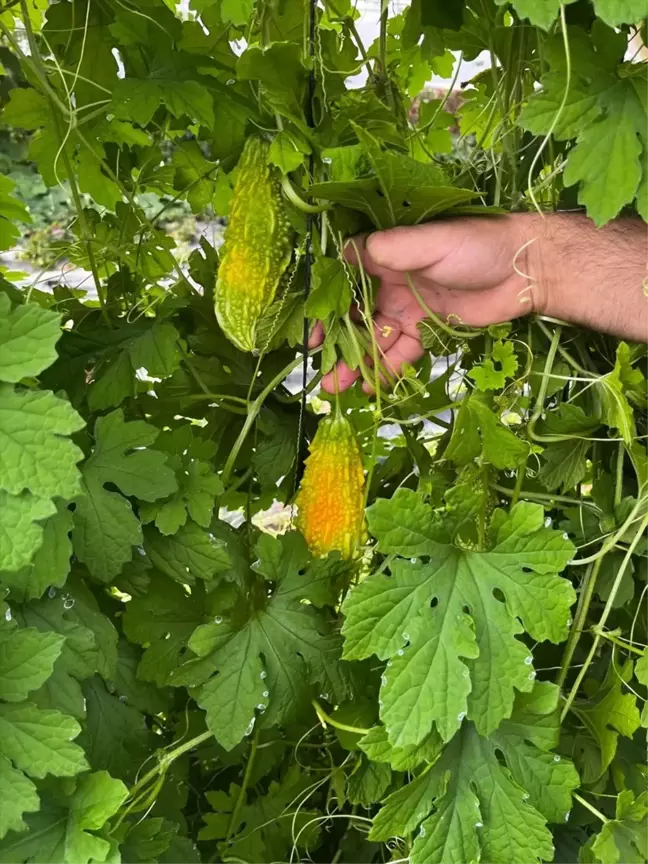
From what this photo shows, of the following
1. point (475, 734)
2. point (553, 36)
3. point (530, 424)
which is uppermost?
point (553, 36)

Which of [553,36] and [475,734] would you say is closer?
[553,36]

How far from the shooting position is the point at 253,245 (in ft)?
3.15

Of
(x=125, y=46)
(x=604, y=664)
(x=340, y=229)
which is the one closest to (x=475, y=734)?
(x=604, y=664)

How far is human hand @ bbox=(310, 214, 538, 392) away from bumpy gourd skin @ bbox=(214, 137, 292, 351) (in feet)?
0.33

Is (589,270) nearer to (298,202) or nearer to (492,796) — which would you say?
(298,202)

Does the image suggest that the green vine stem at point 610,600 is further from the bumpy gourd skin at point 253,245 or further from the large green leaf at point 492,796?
the bumpy gourd skin at point 253,245

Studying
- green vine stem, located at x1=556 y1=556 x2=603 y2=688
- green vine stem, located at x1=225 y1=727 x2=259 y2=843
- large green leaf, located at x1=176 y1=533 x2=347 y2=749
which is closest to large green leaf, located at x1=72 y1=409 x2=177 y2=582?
large green leaf, located at x1=176 y1=533 x2=347 y2=749

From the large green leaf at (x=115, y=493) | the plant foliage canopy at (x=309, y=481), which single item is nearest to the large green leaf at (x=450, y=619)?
the plant foliage canopy at (x=309, y=481)

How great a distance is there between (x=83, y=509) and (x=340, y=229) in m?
0.46

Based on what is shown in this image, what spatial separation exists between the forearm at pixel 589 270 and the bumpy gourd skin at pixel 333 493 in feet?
1.03

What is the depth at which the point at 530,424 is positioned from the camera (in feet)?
3.23

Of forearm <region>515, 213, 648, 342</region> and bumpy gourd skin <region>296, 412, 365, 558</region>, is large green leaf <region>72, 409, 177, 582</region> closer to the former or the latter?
bumpy gourd skin <region>296, 412, 365, 558</region>

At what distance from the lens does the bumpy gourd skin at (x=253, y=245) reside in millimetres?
961

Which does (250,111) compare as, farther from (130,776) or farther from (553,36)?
(130,776)
